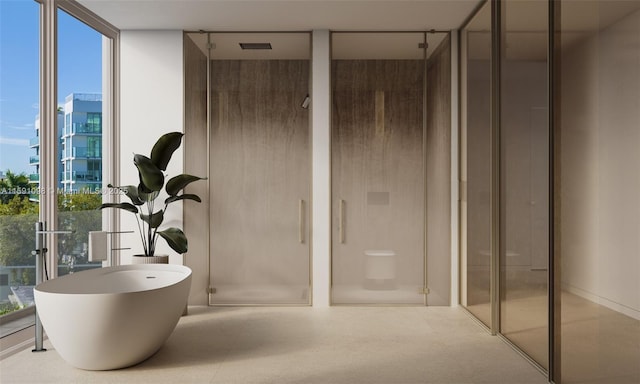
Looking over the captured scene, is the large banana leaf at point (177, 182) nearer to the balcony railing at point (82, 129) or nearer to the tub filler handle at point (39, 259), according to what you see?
the balcony railing at point (82, 129)

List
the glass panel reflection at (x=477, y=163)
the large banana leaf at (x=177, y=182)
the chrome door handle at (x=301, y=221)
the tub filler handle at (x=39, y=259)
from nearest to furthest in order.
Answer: the tub filler handle at (x=39, y=259)
the glass panel reflection at (x=477, y=163)
the large banana leaf at (x=177, y=182)
the chrome door handle at (x=301, y=221)

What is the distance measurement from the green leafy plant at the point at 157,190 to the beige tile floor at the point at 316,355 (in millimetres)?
768

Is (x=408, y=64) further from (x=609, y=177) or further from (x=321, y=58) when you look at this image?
(x=609, y=177)

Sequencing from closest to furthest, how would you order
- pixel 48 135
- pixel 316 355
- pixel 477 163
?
pixel 316 355
pixel 48 135
pixel 477 163

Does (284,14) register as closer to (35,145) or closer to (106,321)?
(35,145)

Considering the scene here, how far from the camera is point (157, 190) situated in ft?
14.9

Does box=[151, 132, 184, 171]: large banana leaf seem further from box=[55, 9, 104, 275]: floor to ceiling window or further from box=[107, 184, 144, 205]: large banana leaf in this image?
box=[55, 9, 104, 275]: floor to ceiling window

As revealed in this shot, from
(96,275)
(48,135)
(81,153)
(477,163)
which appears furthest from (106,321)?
(477,163)

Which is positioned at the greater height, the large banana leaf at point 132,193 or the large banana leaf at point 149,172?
the large banana leaf at point 149,172

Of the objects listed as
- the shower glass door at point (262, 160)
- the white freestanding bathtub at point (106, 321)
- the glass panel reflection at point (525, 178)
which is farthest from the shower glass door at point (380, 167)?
the white freestanding bathtub at point (106, 321)

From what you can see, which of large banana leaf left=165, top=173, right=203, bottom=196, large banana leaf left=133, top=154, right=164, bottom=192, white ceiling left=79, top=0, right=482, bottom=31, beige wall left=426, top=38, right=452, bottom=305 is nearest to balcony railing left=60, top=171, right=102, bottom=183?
large banana leaf left=133, top=154, right=164, bottom=192

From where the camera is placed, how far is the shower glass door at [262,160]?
16.5 ft

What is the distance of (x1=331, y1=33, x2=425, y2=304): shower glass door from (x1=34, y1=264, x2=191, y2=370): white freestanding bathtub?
207cm

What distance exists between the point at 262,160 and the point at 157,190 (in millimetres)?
1075
